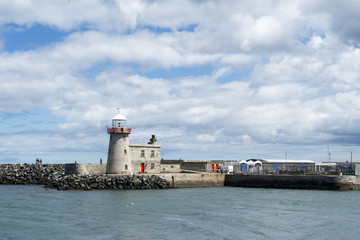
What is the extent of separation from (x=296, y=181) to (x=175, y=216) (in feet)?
82.2

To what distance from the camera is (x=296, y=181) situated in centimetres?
5006

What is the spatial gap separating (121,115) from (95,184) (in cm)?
876

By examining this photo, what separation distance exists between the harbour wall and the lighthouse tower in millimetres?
13212

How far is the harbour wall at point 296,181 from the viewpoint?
154ft

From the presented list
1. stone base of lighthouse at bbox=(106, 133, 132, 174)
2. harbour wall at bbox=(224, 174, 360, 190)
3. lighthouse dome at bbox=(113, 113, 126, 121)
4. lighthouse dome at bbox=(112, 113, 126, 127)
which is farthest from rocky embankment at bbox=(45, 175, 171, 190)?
harbour wall at bbox=(224, 174, 360, 190)

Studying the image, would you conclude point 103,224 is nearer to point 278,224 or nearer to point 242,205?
point 278,224

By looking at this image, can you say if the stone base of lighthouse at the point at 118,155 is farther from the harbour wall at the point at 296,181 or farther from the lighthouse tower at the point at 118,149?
the harbour wall at the point at 296,181

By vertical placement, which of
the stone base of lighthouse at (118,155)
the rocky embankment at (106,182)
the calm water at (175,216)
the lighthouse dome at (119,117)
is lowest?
the calm water at (175,216)

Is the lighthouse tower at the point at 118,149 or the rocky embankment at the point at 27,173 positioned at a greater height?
the lighthouse tower at the point at 118,149

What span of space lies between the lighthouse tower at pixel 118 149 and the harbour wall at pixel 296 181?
1321cm

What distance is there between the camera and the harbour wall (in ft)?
154

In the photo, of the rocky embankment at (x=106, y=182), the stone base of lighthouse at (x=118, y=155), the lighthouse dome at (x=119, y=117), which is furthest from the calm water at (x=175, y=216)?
the lighthouse dome at (x=119, y=117)

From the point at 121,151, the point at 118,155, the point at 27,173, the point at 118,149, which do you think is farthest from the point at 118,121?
the point at 27,173

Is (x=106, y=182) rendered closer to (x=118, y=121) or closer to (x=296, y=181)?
(x=118, y=121)
